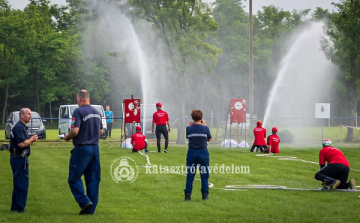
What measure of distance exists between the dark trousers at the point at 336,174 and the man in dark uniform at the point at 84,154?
609 centimetres

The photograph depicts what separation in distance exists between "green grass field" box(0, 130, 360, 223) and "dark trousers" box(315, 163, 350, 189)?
0.55m

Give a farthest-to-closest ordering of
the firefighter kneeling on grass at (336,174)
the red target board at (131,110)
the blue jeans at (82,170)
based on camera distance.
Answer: the red target board at (131,110), the firefighter kneeling on grass at (336,174), the blue jeans at (82,170)

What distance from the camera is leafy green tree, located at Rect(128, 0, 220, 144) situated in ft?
132

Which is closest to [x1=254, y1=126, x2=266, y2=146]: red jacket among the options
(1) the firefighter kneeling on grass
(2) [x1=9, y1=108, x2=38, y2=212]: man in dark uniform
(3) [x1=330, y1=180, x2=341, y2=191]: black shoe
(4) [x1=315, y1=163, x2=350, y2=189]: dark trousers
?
(1) the firefighter kneeling on grass

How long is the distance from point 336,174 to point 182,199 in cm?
398

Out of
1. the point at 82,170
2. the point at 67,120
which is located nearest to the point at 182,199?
the point at 82,170

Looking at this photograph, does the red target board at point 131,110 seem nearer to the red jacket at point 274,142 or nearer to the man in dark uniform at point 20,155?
Result: the red jacket at point 274,142

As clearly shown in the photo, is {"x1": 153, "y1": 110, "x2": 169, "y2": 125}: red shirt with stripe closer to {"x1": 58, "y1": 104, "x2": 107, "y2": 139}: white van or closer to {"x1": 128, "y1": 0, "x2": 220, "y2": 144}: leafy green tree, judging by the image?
{"x1": 58, "y1": 104, "x2": 107, "y2": 139}: white van

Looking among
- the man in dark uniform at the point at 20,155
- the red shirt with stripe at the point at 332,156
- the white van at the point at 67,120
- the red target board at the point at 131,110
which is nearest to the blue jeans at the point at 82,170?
the man in dark uniform at the point at 20,155

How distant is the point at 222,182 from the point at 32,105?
54.2 meters

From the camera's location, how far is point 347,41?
38656mm

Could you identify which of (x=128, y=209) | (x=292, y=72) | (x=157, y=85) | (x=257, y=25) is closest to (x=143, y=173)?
(x=128, y=209)

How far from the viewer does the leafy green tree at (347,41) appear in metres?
37.2

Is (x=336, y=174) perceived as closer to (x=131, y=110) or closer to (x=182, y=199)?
(x=182, y=199)
